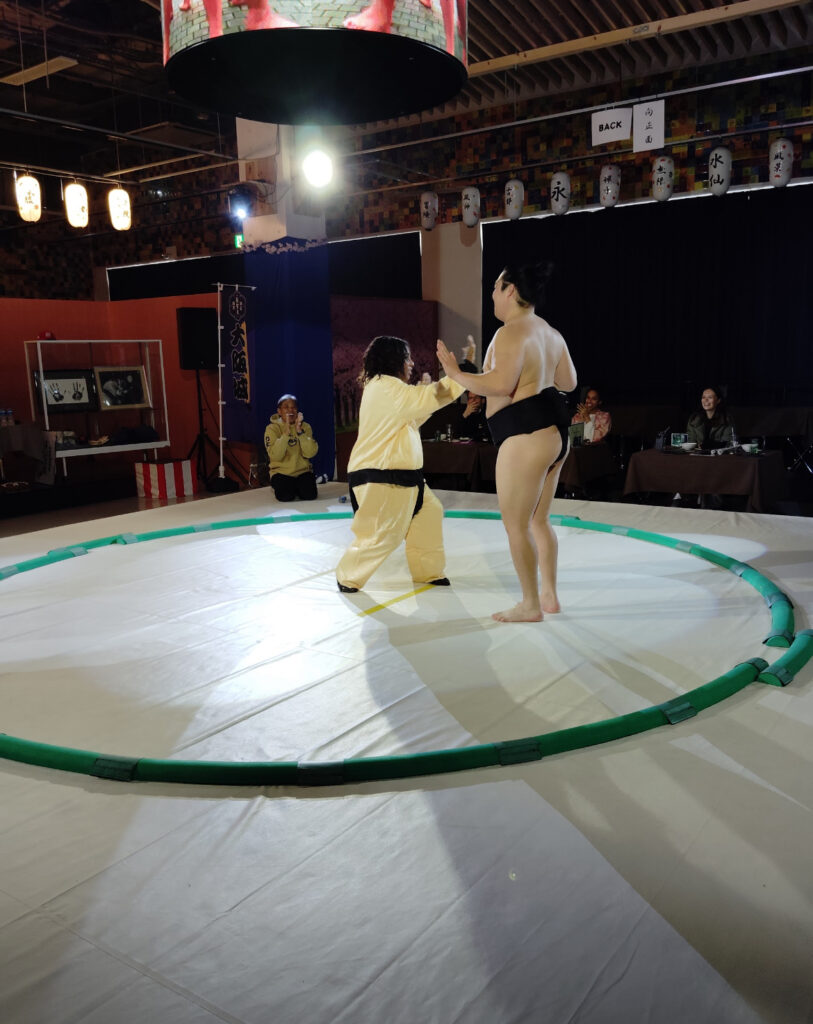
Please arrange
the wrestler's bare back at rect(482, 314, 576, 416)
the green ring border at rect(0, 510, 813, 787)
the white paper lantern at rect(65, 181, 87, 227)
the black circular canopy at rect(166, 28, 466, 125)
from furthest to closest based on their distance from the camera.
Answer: the white paper lantern at rect(65, 181, 87, 227) < the wrestler's bare back at rect(482, 314, 576, 416) < the green ring border at rect(0, 510, 813, 787) < the black circular canopy at rect(166, 28, 466, 125)

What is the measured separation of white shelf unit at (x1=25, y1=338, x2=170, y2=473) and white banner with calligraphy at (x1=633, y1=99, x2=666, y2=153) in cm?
457

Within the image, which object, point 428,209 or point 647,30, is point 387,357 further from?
point 428,209

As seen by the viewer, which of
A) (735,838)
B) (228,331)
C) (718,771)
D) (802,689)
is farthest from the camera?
(228,331)

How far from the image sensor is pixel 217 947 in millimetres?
1457

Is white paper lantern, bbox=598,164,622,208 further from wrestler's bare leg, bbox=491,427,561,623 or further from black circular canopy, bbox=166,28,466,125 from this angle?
black circular canopy, bbox=166,28,466,125

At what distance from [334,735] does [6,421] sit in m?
6.42

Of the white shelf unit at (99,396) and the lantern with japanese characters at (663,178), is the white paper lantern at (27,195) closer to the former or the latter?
the white shelf unit at (99,396)

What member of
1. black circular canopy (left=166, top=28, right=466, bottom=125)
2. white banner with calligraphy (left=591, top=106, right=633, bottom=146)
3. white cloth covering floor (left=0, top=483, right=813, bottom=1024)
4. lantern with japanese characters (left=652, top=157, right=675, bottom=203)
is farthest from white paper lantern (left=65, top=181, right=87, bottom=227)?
black circular canopy (left=166, top=28, right=466, bottom=125)

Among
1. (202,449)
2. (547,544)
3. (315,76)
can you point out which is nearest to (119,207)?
(202,449)

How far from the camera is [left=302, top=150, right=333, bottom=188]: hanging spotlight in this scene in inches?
263

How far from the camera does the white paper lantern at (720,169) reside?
266 inches

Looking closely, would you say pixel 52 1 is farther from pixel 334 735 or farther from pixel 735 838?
pixel 735 838

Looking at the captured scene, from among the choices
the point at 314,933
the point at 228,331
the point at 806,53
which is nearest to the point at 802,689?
the point at 314,933

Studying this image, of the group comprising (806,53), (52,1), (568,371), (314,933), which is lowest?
(314,933)
